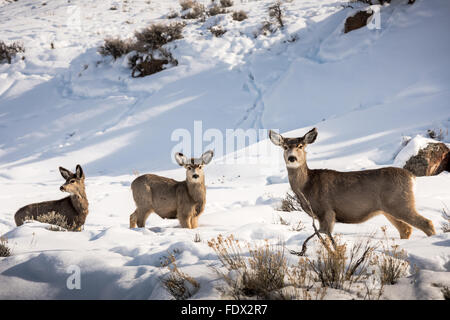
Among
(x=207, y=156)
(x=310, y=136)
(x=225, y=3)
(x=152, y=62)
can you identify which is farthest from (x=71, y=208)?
(x=225, y=3)

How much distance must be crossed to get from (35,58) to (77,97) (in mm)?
4903

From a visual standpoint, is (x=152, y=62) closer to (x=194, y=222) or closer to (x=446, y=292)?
(x=194, y=222)

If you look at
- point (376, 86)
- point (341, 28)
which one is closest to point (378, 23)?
point (341, 28)

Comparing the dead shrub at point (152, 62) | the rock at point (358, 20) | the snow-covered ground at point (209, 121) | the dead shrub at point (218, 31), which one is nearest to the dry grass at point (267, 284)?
the snow-covered ground at point (209, 121)

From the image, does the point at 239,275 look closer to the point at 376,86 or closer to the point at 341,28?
the point at 376,86

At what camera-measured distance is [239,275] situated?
265cm

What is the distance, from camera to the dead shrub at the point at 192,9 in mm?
22070

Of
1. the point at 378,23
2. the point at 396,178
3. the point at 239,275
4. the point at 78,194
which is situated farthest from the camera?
the point at 378,23

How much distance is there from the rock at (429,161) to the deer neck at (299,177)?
5.52 metres

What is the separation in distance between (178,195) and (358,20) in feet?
45.8

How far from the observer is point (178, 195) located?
5512 millimetres

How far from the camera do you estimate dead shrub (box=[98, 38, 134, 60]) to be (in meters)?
18.5

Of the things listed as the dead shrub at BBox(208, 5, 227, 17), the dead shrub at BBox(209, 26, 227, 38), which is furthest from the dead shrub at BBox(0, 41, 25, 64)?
the dead shrub at BBox(208, 5, 227, 17)

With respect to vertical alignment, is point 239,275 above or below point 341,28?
below
